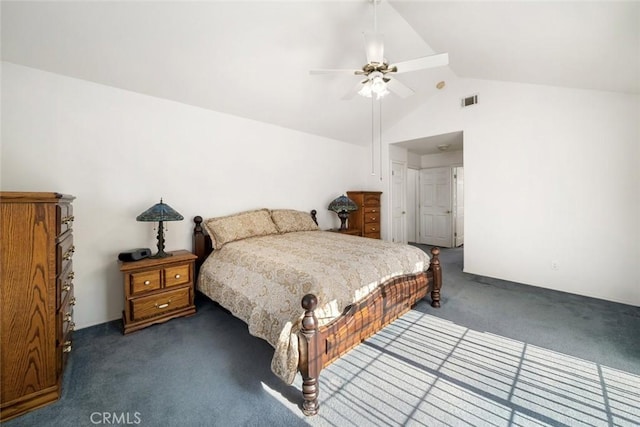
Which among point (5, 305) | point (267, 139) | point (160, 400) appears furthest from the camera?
point (267, 139)

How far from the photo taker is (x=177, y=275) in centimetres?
258

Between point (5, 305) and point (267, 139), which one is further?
point (267, 139)

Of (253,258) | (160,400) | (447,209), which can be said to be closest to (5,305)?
(160,400)

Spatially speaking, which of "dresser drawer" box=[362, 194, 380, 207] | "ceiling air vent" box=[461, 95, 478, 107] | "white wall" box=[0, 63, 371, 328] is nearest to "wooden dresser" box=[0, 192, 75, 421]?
"white wall" box=[0, 63, 371, 328]

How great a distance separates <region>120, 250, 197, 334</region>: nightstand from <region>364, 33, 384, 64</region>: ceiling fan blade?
8.45ft

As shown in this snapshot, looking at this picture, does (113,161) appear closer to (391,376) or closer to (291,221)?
(291,221)

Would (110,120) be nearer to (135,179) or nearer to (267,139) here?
(135,179)

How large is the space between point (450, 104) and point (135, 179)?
4.67 m

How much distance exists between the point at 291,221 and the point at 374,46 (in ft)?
7.97

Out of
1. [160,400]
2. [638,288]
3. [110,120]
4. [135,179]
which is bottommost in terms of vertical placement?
[160,400]

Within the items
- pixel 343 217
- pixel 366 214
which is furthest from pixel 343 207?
pixel 366 214

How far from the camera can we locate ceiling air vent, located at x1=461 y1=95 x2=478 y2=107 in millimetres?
3934

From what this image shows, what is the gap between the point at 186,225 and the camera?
3.11 m

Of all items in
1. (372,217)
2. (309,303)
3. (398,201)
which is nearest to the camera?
(309,303)
